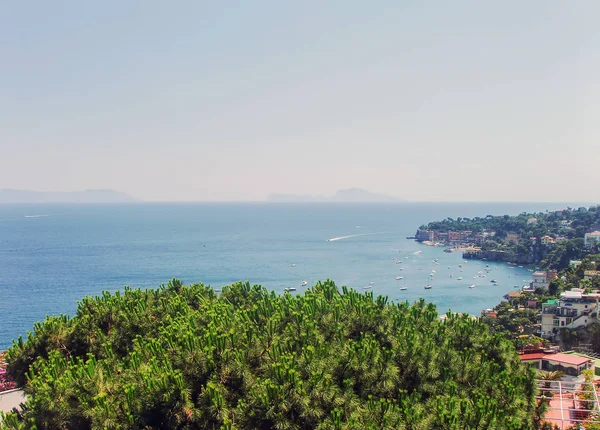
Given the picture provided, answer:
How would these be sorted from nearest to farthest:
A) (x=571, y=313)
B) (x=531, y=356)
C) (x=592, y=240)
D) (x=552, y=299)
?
(x=531, y=356)
(x=571, y=313)
(x=552, y=299)
(x=592, y=240)

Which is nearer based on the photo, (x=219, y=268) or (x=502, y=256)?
(x=219, y=268)

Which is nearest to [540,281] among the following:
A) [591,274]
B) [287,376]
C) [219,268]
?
[591,274]

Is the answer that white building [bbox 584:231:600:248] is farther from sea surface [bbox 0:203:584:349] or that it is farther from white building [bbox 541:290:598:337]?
white building [bbox 541:290:598:337]

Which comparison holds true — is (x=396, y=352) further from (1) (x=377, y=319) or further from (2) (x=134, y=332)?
(2) (x=134, y=332)

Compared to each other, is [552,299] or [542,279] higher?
[552,299]

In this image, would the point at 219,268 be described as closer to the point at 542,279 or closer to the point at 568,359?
the point at 542,279

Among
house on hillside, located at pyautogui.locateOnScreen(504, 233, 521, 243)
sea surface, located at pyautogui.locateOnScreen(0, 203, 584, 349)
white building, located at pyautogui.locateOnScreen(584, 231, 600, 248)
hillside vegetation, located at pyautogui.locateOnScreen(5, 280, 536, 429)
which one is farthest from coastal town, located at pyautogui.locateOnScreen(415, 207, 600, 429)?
sea surface, located at pyautogui.locateOnScreen(0, 203, 584, 349)

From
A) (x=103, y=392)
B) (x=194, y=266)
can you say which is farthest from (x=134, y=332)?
(x=194, y=266)
